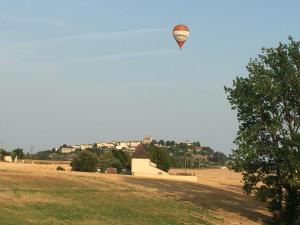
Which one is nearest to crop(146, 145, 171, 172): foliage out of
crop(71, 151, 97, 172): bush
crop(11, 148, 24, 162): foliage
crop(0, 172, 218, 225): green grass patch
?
crop(71, 151, 97, 172): bush

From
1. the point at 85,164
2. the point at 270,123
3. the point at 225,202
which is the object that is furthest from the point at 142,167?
the point at 270,123

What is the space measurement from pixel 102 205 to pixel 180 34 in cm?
3055

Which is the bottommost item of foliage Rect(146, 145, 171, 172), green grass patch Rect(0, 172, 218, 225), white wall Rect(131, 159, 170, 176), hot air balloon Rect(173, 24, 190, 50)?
green grass patch Rect(0, 172, 218, 225)

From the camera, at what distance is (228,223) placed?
3847cm

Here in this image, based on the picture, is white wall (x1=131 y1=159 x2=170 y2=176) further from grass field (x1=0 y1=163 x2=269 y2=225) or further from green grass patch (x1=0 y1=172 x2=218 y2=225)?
green grass patch (x1=0 y1=172 x2=218 y2=225)

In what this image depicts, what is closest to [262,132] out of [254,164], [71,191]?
[254,164]

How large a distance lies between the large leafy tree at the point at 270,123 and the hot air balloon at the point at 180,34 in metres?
24.2

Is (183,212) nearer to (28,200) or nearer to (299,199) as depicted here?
(299,199)

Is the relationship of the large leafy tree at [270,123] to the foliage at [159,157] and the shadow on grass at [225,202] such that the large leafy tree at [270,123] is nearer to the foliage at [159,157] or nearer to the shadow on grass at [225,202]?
the shadow on grass at [225,202]

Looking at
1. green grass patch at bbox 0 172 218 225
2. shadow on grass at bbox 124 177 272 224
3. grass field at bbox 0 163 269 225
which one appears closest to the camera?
green grass patch at bbox 0 172 218 225

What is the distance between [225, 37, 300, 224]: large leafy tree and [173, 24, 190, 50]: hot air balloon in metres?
24.2

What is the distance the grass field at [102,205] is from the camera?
2915 cm

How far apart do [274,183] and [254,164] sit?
1.75m

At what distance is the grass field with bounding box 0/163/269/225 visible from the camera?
2915 cm
